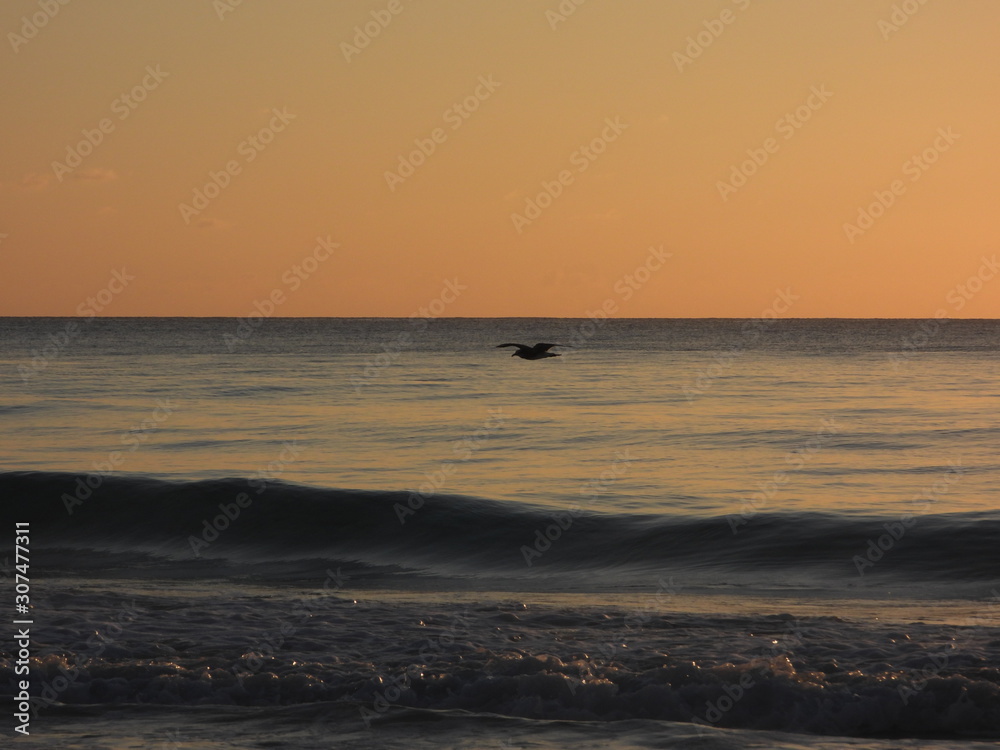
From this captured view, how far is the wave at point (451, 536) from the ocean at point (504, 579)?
0.06 m

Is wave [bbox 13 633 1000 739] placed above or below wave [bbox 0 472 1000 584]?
below

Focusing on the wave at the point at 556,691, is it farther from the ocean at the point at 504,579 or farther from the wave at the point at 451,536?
the wave at the point at 451,536

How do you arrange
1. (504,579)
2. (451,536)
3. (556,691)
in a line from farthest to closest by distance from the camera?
1. (451,536)
2. (504,579)
3. (556,691)

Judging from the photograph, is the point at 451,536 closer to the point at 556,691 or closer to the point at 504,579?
the point at 504,579

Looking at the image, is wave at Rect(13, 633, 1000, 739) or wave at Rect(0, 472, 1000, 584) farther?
wave at Rect(0, 472, 1000, 584)

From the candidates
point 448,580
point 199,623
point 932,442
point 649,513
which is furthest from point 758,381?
point 199,623

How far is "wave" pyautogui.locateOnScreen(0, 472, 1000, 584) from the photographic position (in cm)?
1397

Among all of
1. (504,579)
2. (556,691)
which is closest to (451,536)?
(504,579)

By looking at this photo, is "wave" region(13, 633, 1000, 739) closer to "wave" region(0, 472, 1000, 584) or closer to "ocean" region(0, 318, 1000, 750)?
"ocean" region(0, 318, 1000, 750)

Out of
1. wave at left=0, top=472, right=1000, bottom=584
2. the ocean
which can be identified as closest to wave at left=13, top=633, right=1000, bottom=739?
the ocean

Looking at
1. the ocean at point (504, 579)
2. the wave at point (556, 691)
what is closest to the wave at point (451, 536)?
the ocean at point (504, 579)

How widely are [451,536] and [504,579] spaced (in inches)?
94.0

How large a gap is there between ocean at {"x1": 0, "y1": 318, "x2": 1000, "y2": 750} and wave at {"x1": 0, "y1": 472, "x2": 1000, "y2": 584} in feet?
0.19

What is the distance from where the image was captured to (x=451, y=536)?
15.9 m
